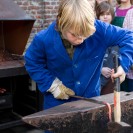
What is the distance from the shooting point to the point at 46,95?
2572 millimetres

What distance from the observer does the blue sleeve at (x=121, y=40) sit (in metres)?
2.38

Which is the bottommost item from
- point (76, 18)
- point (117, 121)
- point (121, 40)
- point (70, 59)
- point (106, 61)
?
point (106, 61)

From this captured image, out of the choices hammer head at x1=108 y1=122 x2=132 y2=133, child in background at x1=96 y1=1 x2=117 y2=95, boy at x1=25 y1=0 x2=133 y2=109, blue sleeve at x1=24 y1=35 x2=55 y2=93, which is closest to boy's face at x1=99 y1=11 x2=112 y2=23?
child in background at x1=96 y1=1 x2=117 y2=95

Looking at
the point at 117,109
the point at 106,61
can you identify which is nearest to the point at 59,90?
the point at 117,109

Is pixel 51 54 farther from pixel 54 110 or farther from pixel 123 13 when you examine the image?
pixel 123 13

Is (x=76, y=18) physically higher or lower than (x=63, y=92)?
higher

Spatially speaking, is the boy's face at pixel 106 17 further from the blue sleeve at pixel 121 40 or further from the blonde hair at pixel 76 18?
the blonde hair at pixel 76 18

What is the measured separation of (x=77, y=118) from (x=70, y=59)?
49 cm

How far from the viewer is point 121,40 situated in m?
2.44

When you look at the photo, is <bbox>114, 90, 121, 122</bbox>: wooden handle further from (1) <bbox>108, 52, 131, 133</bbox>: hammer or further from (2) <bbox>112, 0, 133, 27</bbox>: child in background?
(2) <bbox>112, 0, 133, 27</bbox>: child in background

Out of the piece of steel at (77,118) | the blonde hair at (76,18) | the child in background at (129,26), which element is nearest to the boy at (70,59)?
the blonde hair at (76,18)

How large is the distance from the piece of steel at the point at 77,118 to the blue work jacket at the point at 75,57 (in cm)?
25

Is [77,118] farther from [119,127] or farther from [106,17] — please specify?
[106,17]

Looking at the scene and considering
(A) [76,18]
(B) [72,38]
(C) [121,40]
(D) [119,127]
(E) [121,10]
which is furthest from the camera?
(E) [121,10]
